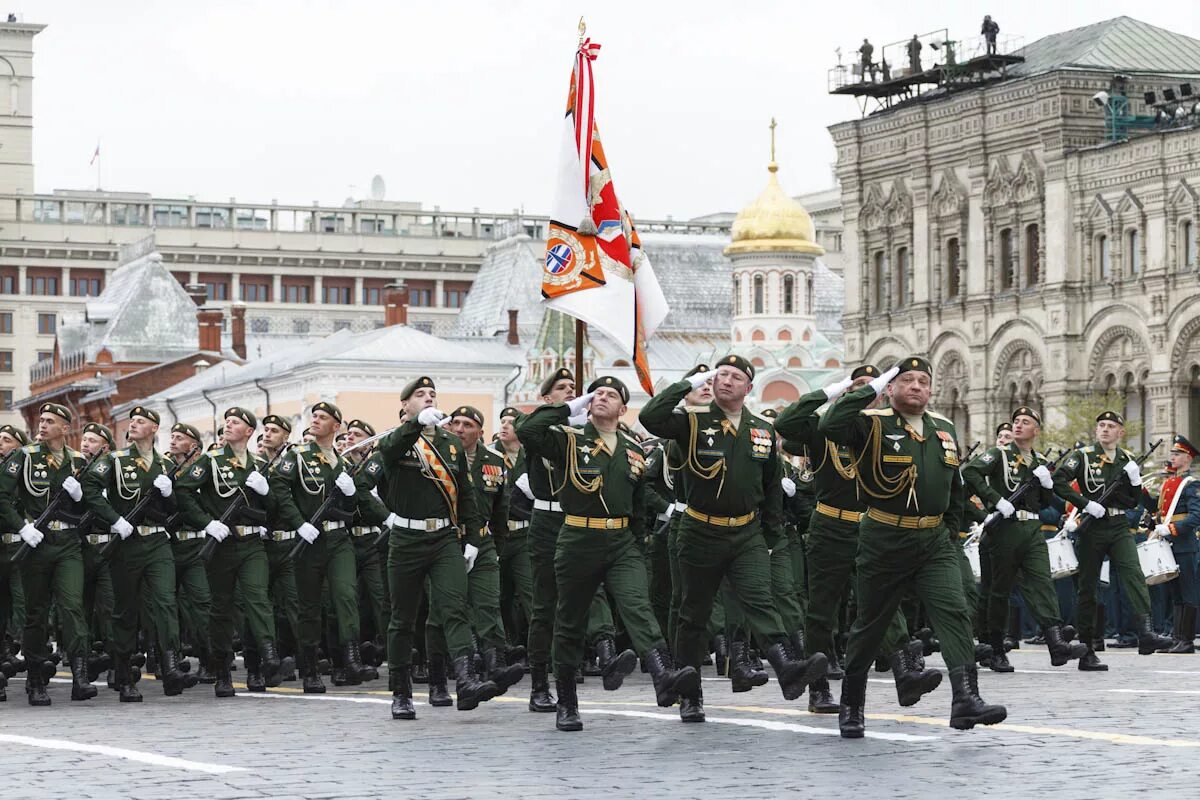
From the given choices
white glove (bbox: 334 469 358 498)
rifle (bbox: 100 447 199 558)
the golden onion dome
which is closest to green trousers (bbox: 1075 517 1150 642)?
white glove (bbox: 334 469 358 498)

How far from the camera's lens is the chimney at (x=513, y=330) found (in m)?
90.6

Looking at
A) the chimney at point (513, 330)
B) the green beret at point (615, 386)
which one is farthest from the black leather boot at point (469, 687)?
the chimney at point (513, 330)

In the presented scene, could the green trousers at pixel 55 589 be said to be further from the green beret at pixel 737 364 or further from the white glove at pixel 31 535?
the green beret at pixel 737 364

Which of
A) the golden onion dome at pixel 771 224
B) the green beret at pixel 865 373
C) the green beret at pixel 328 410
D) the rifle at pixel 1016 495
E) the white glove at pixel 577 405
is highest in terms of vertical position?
the golden onion dome at pixel 771 224

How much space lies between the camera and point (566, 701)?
13438 millimetres

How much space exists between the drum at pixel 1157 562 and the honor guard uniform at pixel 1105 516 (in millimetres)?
2152

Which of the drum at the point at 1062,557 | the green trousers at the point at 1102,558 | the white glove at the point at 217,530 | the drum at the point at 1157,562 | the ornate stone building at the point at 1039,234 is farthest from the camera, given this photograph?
the ornate stone building at the point at 1039,234

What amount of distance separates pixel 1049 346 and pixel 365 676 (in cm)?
5166

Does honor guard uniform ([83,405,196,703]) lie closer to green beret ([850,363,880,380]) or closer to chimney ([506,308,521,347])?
green beret ([850,363,880,380])

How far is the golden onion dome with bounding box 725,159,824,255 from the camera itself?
82.9 metres

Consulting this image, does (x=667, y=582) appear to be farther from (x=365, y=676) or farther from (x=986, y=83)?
(x=986, y=83)

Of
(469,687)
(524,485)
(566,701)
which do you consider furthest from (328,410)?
(566,701)

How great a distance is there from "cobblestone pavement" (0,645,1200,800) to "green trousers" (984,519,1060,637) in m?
1.56

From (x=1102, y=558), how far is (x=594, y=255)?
14.6 ft
